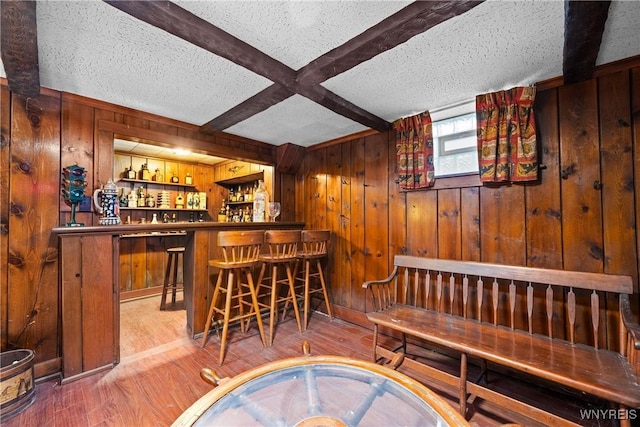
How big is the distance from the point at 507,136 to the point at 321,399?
2.05 meters

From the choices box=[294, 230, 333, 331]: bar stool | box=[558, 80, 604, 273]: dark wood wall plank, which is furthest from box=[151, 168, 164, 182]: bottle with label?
box=[558, 80, 604, 273]: dark wood wall plank

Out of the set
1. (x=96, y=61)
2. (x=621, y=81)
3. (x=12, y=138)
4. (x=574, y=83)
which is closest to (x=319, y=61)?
(x=96, y=61)

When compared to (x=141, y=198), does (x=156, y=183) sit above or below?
above

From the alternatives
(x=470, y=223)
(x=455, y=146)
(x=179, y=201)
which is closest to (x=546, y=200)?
(x=470, y=223)

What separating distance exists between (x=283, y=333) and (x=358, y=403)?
1726mm

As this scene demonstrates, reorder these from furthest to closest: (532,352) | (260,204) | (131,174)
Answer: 1. (131,174)
2. (260,204)
3. (532,352)

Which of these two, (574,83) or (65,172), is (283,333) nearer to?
(65,172)

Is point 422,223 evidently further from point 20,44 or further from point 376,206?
point 20,44

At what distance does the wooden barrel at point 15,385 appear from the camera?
5.07 feet

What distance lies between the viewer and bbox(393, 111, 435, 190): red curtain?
7.75ft

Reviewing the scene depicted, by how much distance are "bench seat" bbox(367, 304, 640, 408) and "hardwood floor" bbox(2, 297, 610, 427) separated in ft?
1.32

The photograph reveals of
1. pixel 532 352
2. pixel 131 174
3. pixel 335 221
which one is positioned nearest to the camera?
pixel 532 352

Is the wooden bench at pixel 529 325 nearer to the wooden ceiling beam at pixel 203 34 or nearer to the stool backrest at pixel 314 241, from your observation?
the stool backrest at pixel 314 241

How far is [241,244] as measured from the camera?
225 cm
